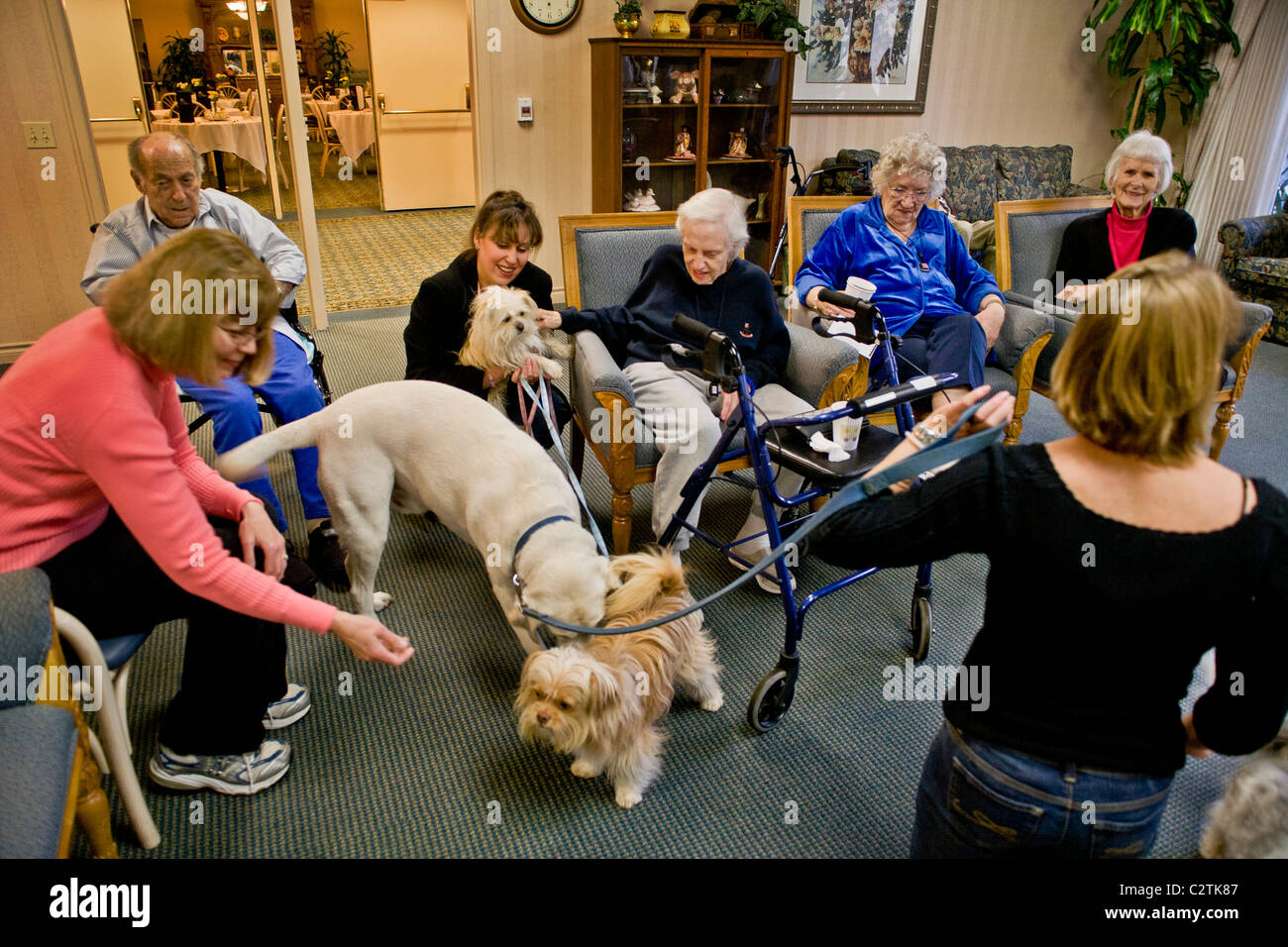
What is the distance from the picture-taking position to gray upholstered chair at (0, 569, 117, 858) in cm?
109

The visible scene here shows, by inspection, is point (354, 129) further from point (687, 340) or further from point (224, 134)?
point (687, 340)

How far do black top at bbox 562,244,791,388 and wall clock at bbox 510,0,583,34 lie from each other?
2.84 m

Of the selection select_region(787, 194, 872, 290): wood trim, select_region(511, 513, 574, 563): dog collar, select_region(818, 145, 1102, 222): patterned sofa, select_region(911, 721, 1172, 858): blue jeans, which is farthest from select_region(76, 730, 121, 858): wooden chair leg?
select_region(818, 145, 1102, 222): patterned sofa

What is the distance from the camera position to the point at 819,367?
2.60 meters

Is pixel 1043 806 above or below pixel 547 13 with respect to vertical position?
below

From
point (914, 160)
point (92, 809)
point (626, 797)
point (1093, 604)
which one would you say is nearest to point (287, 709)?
point (92, 809)

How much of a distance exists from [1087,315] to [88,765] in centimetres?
168

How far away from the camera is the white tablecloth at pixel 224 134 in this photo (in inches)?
242

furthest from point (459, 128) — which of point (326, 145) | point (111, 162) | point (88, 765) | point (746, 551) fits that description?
point (88, 765)

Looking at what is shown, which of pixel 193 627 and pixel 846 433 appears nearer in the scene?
pixel 193 627

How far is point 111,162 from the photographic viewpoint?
5.75 meters

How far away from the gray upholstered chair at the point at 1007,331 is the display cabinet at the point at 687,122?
6.46 feet

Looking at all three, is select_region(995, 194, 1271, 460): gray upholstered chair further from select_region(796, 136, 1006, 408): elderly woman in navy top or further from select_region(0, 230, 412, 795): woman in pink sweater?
select_region(0, 230, 412, 795): woman in pink sweater

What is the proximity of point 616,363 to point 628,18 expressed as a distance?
295cm
